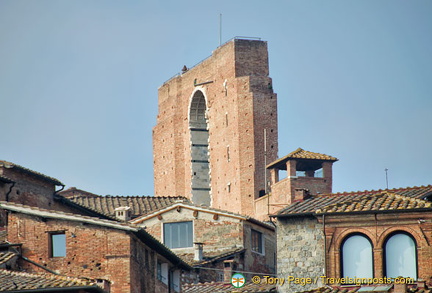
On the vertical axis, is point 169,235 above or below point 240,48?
below

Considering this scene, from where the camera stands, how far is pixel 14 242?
39625mm

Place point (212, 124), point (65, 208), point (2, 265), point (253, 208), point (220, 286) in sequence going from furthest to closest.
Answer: point (212, 124) → point (253, 208) → point (65, 208) → point (220, 286) → point (2, 265)

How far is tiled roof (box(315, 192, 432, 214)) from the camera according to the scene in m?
40.3

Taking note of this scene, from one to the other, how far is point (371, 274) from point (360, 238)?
1282 millimetres

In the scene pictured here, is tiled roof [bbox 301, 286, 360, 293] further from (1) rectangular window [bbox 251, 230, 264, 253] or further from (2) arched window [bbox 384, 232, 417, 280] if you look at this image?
(1) rectangular window [bbox 251, 230, 264, 253]

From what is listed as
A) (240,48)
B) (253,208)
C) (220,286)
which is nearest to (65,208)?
(220,286)

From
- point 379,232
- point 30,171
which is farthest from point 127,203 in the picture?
point 379,232

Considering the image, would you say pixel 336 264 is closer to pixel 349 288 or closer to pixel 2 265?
pixel 349 288

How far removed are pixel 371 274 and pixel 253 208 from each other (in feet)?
118

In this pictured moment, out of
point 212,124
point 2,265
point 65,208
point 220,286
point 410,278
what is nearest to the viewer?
point 2,265

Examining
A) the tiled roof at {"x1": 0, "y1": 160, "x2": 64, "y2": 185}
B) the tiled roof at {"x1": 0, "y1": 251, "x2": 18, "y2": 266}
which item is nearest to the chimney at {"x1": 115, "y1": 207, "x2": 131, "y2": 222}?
the tiled roof at {"x1": 0, "y1": 160, "x2": 64, "y2": 185}

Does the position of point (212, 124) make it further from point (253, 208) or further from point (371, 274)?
point (371, 274)

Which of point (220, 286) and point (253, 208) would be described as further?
point (253, 208)

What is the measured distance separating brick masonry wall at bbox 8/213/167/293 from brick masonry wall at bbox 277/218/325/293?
4965 mm
